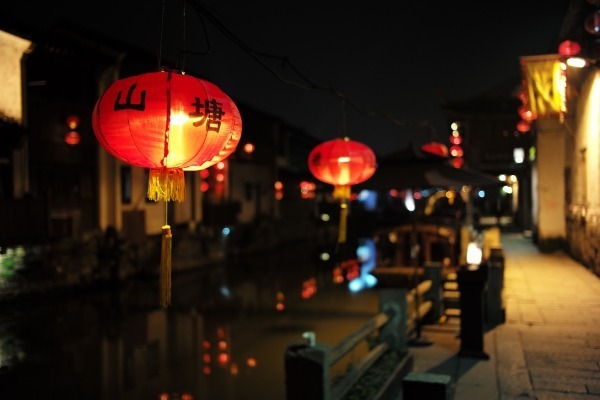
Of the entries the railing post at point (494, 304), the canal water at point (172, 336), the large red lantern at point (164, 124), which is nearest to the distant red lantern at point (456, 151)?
the canal water at point (172, 336)

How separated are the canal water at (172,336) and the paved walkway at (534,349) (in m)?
2.66

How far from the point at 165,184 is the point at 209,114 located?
34.9 inches

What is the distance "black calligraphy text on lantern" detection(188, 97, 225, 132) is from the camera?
5.20m

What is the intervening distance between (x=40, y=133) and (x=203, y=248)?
1046 cm

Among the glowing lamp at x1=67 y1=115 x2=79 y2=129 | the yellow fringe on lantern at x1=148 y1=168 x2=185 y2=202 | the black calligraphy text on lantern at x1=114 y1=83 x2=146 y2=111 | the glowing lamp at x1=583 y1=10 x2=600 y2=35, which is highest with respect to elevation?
the glowing lamp at x1=583 y1=10 x2=600 y2=35

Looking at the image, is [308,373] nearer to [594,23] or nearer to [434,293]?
[434,293]

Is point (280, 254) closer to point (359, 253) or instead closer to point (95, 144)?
point (359, 253)

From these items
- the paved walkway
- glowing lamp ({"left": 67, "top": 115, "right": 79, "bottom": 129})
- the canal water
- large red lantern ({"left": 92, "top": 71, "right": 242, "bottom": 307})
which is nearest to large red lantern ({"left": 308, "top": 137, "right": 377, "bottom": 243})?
the paved walkway

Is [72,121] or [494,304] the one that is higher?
[72,121]

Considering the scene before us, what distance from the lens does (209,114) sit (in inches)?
209

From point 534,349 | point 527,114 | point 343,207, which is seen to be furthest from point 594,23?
point 534,349

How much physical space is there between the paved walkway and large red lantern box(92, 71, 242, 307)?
4604mm

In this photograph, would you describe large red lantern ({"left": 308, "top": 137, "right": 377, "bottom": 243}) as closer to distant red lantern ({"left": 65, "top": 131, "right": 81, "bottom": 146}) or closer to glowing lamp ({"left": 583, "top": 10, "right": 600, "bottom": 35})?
glowing lamp ({"left": 583, "top": 10, "right": 600, "bottom": 35})

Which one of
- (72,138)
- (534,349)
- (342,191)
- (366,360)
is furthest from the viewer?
(72,138)
